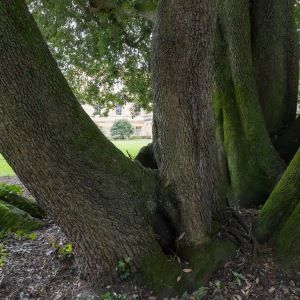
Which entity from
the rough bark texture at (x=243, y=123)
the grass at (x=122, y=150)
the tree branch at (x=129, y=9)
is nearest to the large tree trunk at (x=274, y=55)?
the rough bark texture at (x=243, y=123)

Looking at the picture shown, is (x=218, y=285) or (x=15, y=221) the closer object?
(x=218, y=285)

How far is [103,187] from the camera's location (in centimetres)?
282

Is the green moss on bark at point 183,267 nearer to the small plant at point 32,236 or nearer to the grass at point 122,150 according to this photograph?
the small plant at point 32,236

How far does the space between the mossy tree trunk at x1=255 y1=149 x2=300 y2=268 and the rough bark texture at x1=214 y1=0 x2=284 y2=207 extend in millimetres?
1272

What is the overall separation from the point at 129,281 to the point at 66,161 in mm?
1277

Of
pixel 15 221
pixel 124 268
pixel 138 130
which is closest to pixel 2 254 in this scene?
pixel 15 221

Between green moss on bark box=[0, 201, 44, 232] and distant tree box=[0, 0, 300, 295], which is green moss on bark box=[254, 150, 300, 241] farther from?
green moss on bark box=[0, 201, 44, 232]

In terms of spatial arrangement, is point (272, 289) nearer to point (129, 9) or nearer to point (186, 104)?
point (186, 104)

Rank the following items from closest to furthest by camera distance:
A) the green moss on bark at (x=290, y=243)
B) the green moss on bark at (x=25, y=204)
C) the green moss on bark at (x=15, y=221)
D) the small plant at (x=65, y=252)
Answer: the green moss on bark at (x=290, y=243), the small plant at (x=65, y=252), the green moss on bark at (x=15, y=221), the green moss on bark at (x=25, y=204)

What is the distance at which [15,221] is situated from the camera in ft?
14.8

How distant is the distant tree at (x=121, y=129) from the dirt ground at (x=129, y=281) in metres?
39.3

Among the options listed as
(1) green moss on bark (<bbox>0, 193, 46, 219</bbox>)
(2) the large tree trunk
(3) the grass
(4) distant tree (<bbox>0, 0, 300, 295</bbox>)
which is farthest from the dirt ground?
(3) the grass

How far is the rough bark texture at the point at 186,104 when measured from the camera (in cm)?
296

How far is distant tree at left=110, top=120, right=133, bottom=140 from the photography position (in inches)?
1693
